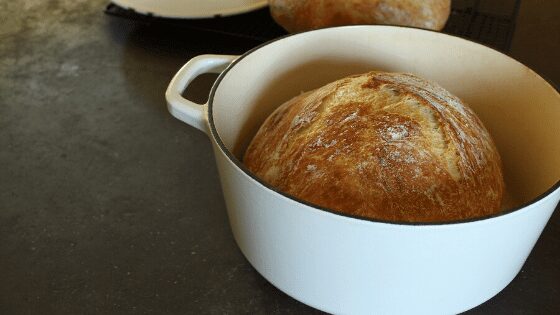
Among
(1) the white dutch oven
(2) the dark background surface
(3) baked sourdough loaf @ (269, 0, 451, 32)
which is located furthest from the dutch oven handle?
(3) baked sourdough loaf @ (269, 0, 451, 32)

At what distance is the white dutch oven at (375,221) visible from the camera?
0.39m

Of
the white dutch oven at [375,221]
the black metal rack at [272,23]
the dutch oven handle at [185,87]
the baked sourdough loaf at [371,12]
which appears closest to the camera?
the white dutch oven at [375,221]

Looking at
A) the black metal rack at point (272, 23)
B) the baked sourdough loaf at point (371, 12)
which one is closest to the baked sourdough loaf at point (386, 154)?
the baked sourdough loaf at point (371, 12)

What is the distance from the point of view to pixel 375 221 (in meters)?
0.36

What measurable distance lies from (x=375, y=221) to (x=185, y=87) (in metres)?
0.26

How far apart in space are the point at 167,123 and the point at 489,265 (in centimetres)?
50

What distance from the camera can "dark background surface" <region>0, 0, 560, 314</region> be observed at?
56cm

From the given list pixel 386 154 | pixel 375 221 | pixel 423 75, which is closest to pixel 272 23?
pixel 423 75

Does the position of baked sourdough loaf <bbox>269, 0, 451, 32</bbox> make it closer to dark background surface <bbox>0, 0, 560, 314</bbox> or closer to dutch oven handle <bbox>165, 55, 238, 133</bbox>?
→ dark background surface <bbox>0, 0, 560, 314</bbox>

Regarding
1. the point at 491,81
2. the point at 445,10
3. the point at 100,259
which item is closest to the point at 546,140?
the point at 491,81

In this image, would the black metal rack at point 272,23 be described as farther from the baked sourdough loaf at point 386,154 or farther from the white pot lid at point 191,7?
the baked sourdough loaf at point 386,154

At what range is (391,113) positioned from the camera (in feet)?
1.67

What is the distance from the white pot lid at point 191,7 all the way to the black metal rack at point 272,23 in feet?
0.04

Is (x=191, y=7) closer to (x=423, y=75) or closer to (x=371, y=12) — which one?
(x=371, y=12)
